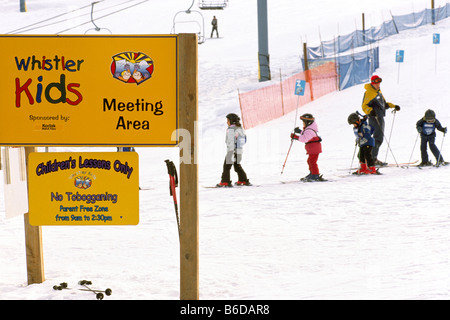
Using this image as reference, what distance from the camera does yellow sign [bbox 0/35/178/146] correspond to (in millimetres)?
5629

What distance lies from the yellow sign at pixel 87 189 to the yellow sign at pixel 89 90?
21 cm

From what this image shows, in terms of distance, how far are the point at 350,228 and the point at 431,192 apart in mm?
2869

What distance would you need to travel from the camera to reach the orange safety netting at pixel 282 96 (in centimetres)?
2447

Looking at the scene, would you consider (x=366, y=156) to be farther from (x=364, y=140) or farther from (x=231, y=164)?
(x=231, y=164)

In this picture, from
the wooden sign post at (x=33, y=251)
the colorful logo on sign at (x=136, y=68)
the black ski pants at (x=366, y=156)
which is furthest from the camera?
the black ski pants at (x=366, y=156)

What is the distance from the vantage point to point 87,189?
5.84 meters

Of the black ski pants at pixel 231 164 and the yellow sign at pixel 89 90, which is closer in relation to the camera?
the yellow sign at pixel 89 90

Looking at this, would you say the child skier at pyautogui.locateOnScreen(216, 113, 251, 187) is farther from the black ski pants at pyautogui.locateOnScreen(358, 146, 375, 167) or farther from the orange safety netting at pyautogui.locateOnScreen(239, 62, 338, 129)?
the orange safety netting at pyautogui.locateOnScreen(239, 62, 338, 129)

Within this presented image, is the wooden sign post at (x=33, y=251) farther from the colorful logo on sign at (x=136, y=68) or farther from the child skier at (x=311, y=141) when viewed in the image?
the child skier at (x=311, y=141)

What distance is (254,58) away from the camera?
3762 centimetres

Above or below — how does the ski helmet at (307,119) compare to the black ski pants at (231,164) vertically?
above

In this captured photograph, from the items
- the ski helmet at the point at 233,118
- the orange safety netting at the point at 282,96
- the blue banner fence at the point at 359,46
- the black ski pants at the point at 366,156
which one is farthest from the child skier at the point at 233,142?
the blue banner fence at the point at 359,46

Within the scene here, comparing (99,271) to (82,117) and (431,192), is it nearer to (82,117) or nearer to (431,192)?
(82,117)

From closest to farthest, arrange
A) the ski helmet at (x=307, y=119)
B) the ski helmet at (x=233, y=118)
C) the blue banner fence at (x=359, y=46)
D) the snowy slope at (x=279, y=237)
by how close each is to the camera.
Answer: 1. the snowy slope at (x=279, y=237)
2. the ski helmet at (x=233, y=118)
3. the ski helmet at (x=307, y=119)
4. the blue banner fence at (x=359, y=46)
